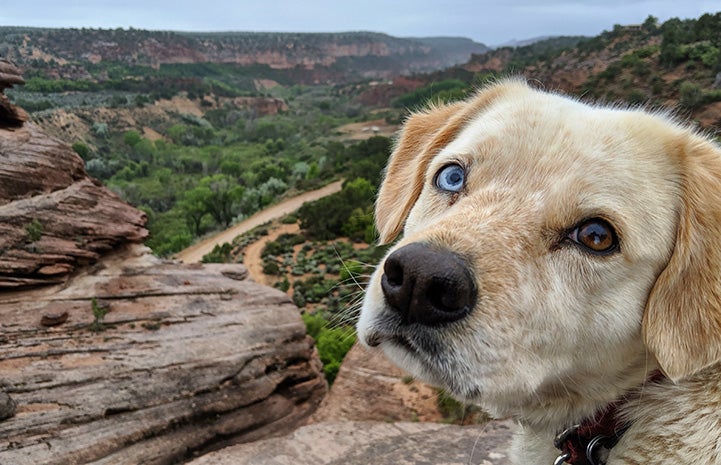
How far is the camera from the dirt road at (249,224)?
125 feet

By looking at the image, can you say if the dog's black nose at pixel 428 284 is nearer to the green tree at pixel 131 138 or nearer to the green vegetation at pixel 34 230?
the green vegetation at pixel 34 230

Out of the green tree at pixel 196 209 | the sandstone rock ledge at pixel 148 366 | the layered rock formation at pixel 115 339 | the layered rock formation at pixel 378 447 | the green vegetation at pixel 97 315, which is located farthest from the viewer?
the green tree at pixel 196 209

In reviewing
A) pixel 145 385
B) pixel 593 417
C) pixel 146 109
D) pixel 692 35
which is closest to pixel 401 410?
pixel 145 385

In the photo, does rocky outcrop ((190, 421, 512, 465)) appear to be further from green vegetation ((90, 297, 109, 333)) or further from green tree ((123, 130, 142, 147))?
green tree ((123, 130, 142, 147))

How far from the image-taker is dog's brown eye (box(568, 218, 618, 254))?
2002mm

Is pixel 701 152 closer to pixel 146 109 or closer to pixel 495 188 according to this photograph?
pixel 495 188

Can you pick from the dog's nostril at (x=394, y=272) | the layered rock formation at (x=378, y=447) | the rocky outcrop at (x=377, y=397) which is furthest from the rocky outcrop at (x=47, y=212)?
Answer: the dog's nostril at (x=394, y=272)

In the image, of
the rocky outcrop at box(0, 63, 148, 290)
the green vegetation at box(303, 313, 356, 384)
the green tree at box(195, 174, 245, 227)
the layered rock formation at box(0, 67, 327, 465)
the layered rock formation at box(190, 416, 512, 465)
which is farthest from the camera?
the green tree at box(195, 174, 245, 227)

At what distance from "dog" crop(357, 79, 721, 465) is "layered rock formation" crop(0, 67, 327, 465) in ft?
24.0

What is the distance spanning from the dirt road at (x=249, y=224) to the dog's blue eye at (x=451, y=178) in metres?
32.9

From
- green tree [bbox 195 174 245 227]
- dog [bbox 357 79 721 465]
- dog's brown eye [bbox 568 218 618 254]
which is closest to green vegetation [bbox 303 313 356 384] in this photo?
dog [bbox 357 79 721 465]

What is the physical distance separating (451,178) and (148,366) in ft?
26.6

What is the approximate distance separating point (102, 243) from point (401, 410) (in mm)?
8121

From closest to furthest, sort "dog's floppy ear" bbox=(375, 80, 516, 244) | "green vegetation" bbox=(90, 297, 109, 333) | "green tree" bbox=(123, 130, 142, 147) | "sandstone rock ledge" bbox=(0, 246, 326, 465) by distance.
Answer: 1. "dog's floppy ear" bbox=(375, 80, 516, 244)
2. "sandstone rock ledge" bbox=(0, 246, 326, 465)
3. "green vegetation" bbox=(90, 297, 109, 333)
4. "green tree" bbox=(123, 130, 142, 147)
